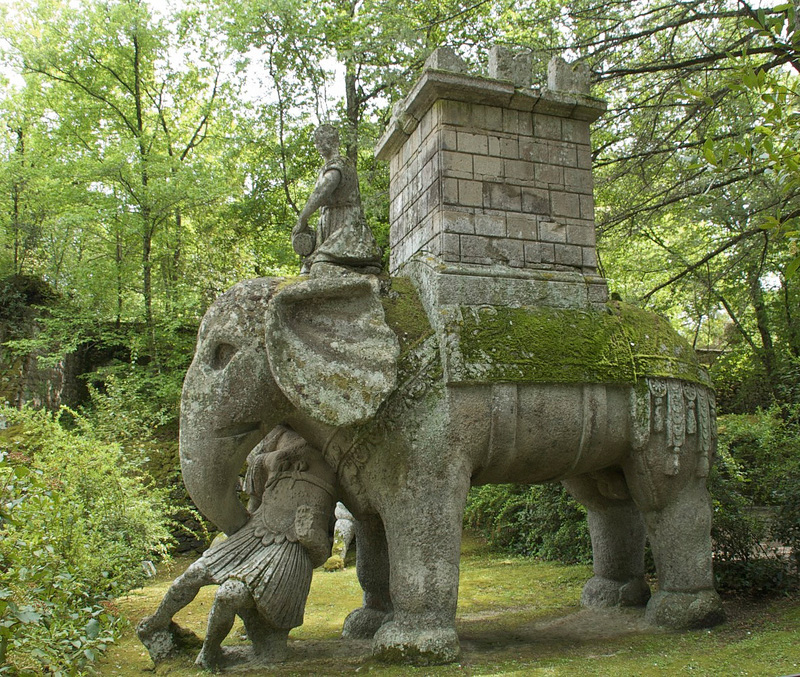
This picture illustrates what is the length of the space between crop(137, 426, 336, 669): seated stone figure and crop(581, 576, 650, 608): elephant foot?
7.68 ft

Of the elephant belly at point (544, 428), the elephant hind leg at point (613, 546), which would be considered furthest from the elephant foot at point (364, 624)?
the elephant hind leg at point (613, 546)

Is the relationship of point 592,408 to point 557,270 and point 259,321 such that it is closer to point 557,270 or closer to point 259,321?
point 557,270

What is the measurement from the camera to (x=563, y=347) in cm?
426

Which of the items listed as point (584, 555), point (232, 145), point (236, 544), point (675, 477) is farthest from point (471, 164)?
point (232, 145)

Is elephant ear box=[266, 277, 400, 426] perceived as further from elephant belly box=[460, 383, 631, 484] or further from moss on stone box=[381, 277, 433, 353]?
elephant belly box=[460, 383, 631, 484]

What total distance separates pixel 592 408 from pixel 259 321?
2.06 meters

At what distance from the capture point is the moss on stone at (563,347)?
406 cm

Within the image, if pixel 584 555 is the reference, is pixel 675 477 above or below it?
above

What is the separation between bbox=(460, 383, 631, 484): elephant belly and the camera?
4051mm

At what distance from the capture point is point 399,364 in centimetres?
405

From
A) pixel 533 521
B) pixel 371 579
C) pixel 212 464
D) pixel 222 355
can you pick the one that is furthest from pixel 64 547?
pixel 533 521

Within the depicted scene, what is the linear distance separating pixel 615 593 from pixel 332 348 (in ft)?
9.76

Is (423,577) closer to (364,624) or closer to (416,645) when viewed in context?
(416,645)

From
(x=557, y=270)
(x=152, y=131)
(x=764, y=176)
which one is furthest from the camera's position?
(x=152, y=131)
